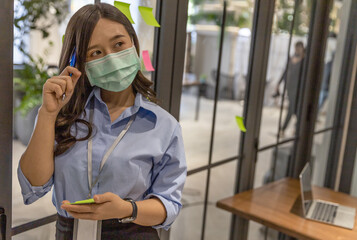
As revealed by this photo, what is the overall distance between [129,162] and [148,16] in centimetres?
55

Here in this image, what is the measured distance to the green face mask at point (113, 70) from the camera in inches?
40.8

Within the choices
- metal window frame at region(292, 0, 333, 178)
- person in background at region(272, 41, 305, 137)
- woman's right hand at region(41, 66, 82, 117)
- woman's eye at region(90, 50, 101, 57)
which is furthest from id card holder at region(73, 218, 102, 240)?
metal window frame at region(292, 0, 333, 178)

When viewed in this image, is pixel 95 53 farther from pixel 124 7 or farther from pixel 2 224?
pixel 2 224

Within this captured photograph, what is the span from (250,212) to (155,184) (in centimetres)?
90

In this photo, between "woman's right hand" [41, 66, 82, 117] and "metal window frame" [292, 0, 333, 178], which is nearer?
"woman's right hand" [41, 66, 82, 117]

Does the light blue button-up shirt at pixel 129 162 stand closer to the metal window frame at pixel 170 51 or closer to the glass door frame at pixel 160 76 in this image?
the glass door frame at pixel 160 76

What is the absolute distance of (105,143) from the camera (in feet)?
3.57

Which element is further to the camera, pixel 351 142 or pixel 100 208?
pixel 351 142

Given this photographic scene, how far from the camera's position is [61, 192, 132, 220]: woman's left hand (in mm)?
958

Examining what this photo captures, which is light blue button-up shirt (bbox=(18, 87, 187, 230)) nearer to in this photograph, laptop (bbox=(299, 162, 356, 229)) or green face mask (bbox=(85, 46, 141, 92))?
Result: green face mask (bbox=(85, 46, 141, 92))

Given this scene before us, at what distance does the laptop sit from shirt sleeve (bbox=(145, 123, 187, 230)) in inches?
39.1

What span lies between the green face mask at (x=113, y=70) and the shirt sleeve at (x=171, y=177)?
21 centimetres

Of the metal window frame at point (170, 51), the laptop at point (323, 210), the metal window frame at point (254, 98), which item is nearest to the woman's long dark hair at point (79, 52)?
the metal window frame at point (170, 51)

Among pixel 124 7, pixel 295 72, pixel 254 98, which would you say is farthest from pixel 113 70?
pixel 295 72
